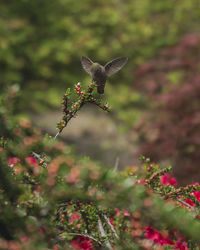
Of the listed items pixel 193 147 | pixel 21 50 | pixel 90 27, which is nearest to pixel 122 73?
pixel 90 27

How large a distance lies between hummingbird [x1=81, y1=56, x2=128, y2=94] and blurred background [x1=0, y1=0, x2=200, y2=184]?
11.9ft

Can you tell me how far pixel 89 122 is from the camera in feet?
24.3

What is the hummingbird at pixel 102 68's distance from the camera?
1.04m

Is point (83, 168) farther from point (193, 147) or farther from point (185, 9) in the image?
point (185, 9)

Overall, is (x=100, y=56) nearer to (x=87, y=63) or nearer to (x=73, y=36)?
(x=73, y=36)

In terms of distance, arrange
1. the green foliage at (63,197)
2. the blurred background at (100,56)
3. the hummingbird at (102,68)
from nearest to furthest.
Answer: the green foliage at (63,197), the hummingbird at (102,68), the blurred background at (100,56)

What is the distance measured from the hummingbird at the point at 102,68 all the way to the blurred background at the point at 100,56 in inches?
143

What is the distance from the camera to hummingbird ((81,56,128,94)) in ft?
3.42

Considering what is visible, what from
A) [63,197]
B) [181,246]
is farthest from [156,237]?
[63,197]

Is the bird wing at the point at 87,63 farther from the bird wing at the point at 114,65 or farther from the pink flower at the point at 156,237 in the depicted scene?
the pink flower at the point at 156,237

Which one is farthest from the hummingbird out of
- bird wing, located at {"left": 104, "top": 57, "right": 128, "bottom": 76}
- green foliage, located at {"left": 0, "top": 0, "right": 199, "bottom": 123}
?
green foliage, located at {"left": 0, "top": 0, "right": 199, "bottom": 123}

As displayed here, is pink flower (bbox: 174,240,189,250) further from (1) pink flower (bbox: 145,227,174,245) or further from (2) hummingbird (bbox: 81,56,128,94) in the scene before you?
(2) hummingbird (bbox: 81,56,128,94)

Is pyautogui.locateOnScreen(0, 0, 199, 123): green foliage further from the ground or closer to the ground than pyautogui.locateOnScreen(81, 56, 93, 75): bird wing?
further from the ground

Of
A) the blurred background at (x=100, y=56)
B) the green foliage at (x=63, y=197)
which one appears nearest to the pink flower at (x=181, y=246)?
the green foliage at (x=63, y=197)
